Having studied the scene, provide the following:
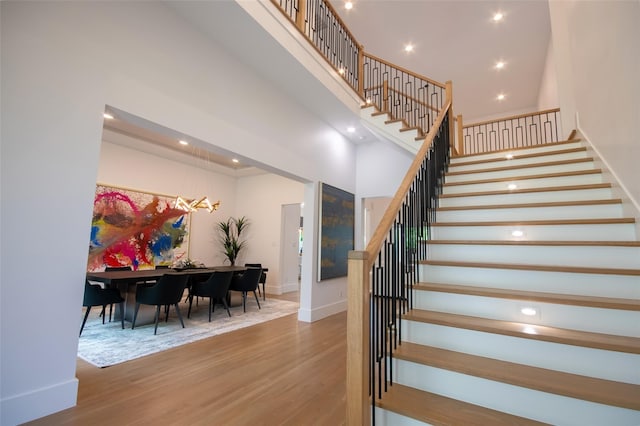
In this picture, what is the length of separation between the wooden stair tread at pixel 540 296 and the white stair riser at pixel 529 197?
117 cm

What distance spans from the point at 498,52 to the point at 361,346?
7.16 m

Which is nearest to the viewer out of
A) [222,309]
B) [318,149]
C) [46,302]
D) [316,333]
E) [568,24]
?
[46,302]

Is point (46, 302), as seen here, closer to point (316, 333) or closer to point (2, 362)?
point (2, 362)

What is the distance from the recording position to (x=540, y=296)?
1.88 m

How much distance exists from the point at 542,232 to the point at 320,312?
3.51m

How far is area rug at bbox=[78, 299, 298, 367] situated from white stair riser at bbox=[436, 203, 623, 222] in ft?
11.1

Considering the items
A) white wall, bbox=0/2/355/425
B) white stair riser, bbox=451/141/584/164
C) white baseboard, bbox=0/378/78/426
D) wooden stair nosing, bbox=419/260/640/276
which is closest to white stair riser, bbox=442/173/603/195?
white stair riser, bbox=451/141/584/164

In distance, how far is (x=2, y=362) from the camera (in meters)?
1.85

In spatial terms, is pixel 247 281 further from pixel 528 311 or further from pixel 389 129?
pixel 528 311

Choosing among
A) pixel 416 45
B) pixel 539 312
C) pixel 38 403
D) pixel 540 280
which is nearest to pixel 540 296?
pixel 539 312

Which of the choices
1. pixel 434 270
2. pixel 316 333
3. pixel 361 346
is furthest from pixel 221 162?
pixel 361 346

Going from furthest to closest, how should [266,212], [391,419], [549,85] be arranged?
[266,212] → [549,85] → [391,419]

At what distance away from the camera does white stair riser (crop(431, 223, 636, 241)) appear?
2.24 meters

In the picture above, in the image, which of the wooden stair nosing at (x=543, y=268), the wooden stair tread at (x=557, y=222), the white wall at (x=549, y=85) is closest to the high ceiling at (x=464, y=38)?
the white wall at (x=549, y=85)
